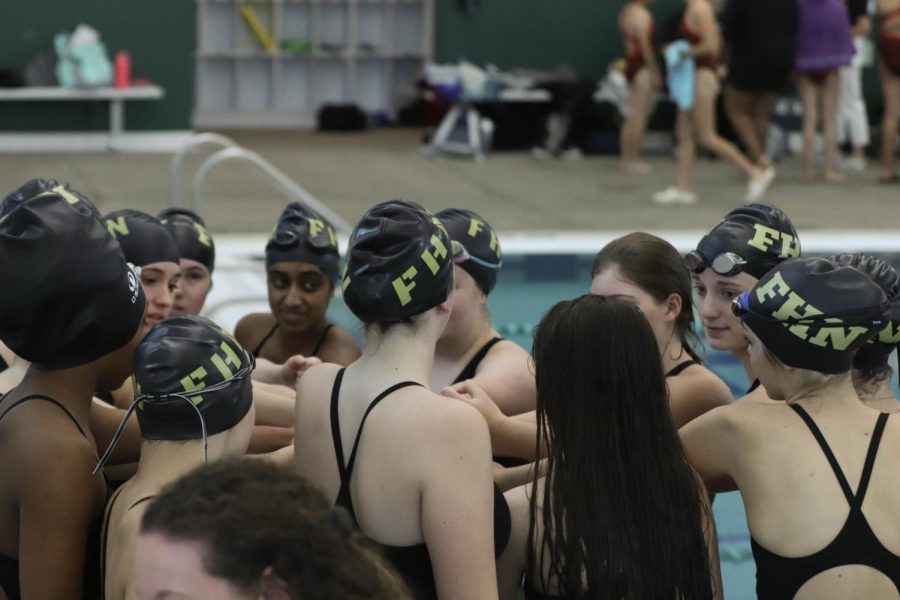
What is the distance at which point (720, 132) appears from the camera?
15.1 metres

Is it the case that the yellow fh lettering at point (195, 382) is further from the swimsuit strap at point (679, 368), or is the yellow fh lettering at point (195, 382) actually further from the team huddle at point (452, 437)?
the swimsuit strap at point (679, 368)

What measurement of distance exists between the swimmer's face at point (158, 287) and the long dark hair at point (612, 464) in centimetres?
155

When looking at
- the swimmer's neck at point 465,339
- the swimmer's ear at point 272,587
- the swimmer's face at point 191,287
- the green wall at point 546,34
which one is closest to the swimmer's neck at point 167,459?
the swimmer's ear at point 272,587

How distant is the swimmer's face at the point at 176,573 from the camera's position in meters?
1.60

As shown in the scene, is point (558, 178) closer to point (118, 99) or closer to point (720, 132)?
point (720, 132)

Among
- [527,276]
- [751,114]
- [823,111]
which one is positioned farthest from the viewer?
[823,111]

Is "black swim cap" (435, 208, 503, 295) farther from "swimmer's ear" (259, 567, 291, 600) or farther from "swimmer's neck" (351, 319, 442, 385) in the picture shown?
"swimmer's ear" (259, 567, 291, 600)

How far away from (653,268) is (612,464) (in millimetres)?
934

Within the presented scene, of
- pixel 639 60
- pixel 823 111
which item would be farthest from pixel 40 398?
pixel 823 111

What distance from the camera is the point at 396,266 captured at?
2.49 meters

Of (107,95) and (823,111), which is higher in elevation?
(823,111)

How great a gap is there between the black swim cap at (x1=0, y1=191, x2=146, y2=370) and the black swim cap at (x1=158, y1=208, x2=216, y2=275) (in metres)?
1.49

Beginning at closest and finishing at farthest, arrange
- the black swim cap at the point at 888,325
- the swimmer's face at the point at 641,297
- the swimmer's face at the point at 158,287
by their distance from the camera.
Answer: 1. the black swim cap at the point at 888,325
2. the swimmer's face at the point at 641,297
3. the swimmer's face at the point at 158,287

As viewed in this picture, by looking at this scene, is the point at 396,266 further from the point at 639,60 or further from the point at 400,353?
the point at 639,60
